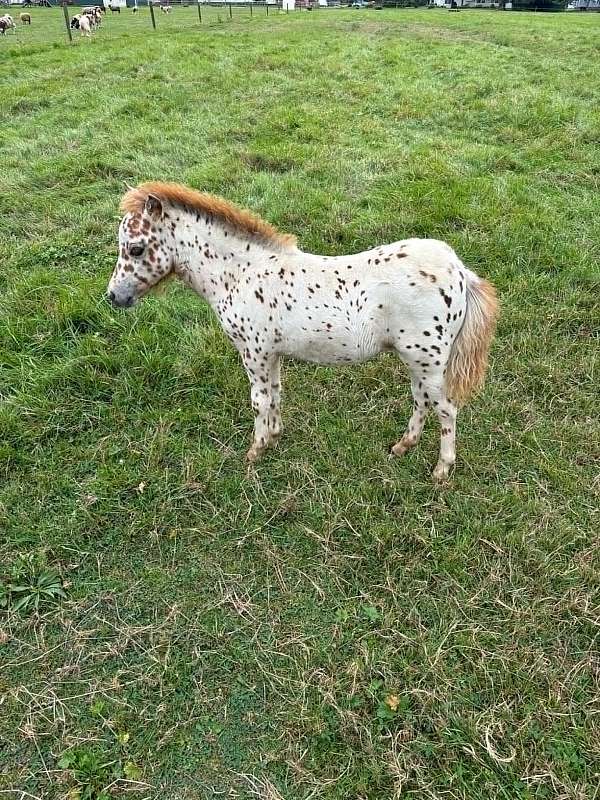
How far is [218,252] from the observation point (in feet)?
9.87

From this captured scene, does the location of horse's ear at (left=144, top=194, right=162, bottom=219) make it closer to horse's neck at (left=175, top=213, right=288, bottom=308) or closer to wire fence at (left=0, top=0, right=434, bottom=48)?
horse's neck at (left=175, top=213, right=288, bottom=308)

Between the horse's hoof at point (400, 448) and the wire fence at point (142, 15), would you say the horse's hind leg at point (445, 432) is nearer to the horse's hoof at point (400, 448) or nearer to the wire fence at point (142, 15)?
the horse's hoof at point (400, 448)

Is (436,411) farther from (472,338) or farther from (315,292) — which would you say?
(315,292)

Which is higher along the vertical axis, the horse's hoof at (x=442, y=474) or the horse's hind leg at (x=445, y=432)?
the horse's hind leg at (x=445, y=432)

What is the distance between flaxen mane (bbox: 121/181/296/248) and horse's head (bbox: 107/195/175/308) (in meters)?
0.06

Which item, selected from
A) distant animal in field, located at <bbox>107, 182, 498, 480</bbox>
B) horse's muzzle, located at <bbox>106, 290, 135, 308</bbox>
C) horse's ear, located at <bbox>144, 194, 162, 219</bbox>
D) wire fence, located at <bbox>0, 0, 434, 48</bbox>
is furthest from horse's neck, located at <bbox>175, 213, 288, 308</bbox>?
wire fence, located at <bbox>0, 0, 434, 48</bbox>

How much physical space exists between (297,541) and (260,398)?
84 centimetres

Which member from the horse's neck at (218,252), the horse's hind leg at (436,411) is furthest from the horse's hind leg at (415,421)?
the horse's neck at (218,252)

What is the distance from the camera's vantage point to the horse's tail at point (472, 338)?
289cm

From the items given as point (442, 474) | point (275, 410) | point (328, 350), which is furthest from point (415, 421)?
point (275, 410)

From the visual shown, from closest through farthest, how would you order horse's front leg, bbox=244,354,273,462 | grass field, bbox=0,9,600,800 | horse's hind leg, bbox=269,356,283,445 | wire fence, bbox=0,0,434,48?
grass field, bbox=0,9,600,800, horse's front leg, bbox=244,354,273,462, horse's hind leg, bbox=269,356,283,445, wire fence, bbox=0,0,434,48

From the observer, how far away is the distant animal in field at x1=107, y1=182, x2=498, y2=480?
2734 mm

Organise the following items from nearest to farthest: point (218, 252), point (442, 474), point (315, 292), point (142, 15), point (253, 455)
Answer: point (315, 292) → point (218, 252) → point (442, 474) → point (253, 455) → point (142, 15)

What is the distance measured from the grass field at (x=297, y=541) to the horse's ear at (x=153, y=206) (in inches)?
46.9
